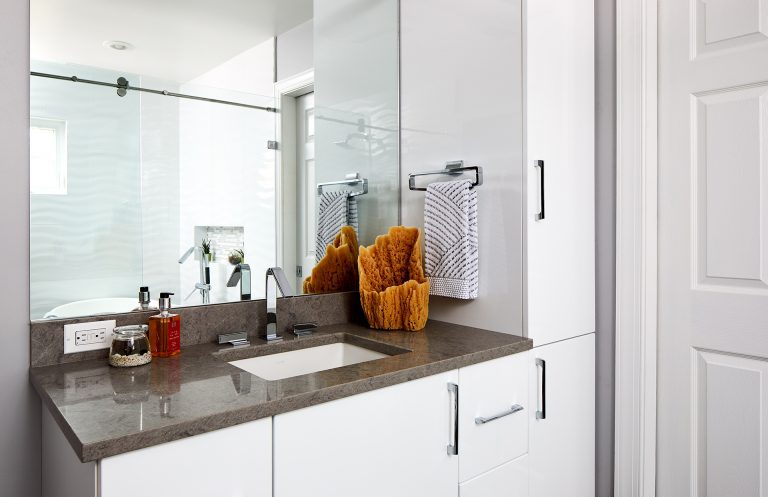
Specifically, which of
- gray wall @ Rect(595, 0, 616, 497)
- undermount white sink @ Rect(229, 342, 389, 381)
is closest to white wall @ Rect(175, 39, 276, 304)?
undermount white sink @ Rect(229, 342, 389, 381)

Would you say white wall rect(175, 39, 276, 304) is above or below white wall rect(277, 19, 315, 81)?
below

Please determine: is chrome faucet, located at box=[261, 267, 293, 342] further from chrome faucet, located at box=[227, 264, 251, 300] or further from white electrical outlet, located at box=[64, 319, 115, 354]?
white electrical outlet, located at box=[64, 319, 115, 354]

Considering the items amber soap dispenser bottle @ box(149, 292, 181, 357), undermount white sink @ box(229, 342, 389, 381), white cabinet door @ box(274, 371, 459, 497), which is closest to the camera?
white cabinet door @ box(274, 371, 459, 497)

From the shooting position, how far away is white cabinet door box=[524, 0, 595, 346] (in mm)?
1566

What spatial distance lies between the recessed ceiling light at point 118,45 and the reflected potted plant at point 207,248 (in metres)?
0.54

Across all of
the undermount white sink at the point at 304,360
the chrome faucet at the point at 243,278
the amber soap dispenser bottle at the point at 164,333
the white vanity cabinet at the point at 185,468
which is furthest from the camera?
the chrome faucet at the point at 243,278

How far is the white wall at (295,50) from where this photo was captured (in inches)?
65.6

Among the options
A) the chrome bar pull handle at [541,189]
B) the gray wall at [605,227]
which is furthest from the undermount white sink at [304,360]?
the gray wall at [605,227]

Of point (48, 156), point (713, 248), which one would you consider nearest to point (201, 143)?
point (48, 156)

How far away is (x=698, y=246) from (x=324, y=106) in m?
1.30

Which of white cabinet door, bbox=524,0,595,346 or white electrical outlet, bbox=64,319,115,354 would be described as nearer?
white electrical outlet, bbox=64,319,115,354

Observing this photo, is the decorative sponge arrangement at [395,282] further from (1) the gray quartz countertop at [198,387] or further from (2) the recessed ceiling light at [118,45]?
(2) the recessed ceiling light at [118,45]

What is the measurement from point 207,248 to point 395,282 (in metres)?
0.62

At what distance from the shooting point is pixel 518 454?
1521 mm
